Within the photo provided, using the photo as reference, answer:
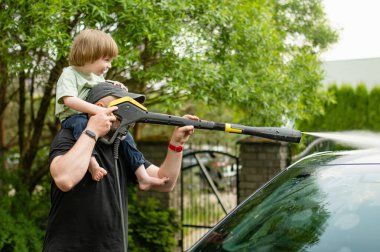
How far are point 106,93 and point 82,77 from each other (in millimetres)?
191

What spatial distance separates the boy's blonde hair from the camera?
2.33 meters

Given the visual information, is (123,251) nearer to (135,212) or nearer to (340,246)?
(340,246)

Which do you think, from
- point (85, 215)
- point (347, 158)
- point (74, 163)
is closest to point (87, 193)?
point (85, 215)

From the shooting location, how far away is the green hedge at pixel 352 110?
1194cm

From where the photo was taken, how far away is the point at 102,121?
2.18 metres

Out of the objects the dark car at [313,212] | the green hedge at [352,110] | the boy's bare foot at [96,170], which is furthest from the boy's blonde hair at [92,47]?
the green hedge at [352,110]

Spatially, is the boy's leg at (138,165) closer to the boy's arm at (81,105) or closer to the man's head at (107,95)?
the man's head at (107,95)

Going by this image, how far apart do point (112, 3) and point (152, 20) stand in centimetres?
34

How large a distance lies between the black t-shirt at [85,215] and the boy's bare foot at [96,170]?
0.06m

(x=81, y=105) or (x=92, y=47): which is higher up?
(x=92, y=47)

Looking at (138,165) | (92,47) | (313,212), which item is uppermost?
(92,47)

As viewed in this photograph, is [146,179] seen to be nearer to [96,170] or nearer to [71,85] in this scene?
[96,170]

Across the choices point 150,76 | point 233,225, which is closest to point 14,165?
point 150,76

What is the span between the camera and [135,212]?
7.02 meters
